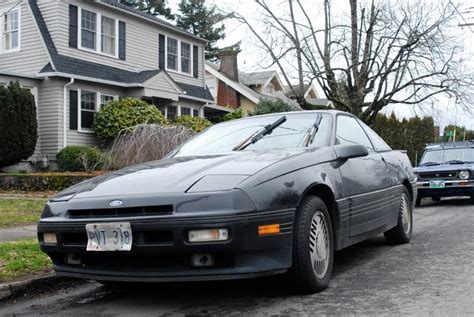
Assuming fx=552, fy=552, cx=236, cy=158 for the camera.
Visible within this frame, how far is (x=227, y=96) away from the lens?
35.2 metres

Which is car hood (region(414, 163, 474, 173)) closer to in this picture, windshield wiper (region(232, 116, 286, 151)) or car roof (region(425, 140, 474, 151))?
car roof (region(425, 140, 474, 151))

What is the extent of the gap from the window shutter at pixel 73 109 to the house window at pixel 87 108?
1.26 ft

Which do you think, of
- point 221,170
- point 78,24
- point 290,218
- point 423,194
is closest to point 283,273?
point 290,218

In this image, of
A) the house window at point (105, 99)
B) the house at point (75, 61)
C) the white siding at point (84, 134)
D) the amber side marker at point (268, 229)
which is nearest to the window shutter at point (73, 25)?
the house at point (75, 61)

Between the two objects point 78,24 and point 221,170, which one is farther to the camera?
point 78,24

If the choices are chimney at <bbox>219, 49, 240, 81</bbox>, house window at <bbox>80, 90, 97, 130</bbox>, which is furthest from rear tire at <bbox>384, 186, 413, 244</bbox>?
chimney at <bbox>219, 49, 240, 81</bbox>

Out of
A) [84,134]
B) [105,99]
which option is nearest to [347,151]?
[84,134]

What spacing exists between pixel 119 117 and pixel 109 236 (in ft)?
51.6

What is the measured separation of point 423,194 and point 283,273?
9.85 metres

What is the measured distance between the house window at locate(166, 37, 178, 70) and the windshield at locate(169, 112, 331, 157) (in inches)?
767

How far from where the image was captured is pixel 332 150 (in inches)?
192

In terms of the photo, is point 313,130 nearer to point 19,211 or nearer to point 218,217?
point 218,217

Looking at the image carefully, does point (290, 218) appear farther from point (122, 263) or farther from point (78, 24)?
point (78, 24)

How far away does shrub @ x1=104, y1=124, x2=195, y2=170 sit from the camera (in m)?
14.3
